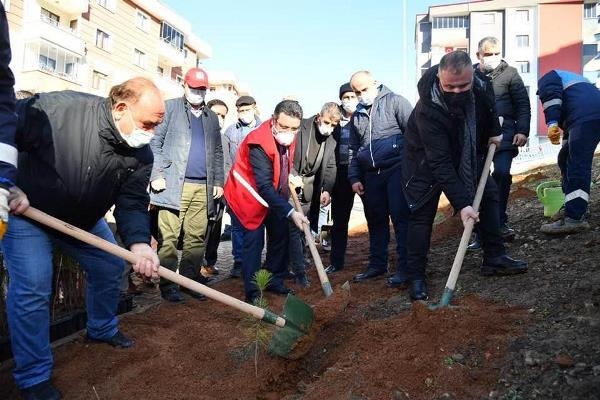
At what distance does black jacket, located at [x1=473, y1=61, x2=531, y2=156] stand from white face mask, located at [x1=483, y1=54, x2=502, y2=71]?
0.03 meters

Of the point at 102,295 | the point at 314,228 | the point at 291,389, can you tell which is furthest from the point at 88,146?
the point at 314,228

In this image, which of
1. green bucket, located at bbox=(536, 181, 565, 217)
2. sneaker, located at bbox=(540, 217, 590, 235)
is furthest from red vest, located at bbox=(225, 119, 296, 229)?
green bucket, located at bbox=(536, 181, 565, 217)

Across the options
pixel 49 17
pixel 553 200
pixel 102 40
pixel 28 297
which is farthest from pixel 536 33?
pixel 28 297

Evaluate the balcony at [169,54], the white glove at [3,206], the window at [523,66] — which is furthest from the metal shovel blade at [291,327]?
the window at [523,66]

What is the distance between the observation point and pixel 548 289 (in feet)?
9.07

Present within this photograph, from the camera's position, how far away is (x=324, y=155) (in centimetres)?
452

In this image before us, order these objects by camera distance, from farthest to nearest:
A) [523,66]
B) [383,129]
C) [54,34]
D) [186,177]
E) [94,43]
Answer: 1. [523,66]
2. [94,43]
3. [54,34]
4. [186,177]
5. [383,129]

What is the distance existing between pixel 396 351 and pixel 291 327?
568 mm

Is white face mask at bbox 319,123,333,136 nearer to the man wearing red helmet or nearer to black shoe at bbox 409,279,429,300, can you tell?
the man wearing red helmet

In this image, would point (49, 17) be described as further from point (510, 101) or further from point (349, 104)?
point (510, 101)

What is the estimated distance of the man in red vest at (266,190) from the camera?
353 cm

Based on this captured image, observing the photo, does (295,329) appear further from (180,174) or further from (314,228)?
(314,228)

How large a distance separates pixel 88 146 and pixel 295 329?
56.7 inches

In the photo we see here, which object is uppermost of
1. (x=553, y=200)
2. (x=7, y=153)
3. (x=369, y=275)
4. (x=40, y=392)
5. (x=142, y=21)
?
(x=142, y=21)
